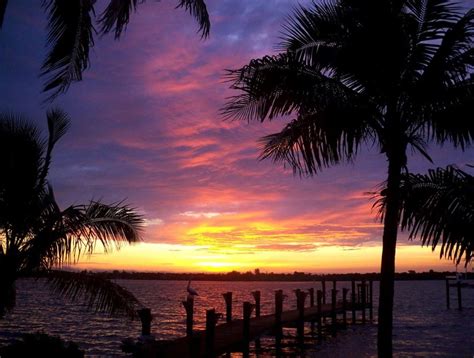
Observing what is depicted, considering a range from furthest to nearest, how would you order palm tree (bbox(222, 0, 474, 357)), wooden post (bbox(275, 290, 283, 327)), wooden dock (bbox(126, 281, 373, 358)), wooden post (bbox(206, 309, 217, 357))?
1. wooden post (bbox(275, 290, 283, 327))
2. wooden post (bbox(206, 309, 217, 357))
3. wooden dock (bbox(126, 281, 373, 358))
4. palm tree (bbox(222, 0, 474, 357))

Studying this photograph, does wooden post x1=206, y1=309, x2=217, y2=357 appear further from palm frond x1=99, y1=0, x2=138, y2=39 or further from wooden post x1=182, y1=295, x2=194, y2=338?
palm frond x1=99, y1=0, x2=138, y2=39

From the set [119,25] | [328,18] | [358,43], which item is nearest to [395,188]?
[358,43]

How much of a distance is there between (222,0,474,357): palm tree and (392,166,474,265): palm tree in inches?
54.3

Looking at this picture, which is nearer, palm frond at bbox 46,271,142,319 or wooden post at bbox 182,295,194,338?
palm frond at bbox 46,271,142,319

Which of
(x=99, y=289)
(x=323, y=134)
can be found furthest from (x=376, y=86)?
(x=99, y=289)

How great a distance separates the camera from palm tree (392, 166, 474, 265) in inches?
247

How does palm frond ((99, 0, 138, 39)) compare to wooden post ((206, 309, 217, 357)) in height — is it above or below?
above

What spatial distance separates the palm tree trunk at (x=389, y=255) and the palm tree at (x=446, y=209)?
44.7 inches

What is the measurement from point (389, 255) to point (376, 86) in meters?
3.08

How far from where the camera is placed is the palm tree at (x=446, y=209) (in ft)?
20.6

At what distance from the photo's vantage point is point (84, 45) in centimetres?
850

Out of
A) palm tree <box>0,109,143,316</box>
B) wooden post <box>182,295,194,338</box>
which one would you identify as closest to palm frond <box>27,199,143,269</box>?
palm tree <box>0,109,143,316</box>

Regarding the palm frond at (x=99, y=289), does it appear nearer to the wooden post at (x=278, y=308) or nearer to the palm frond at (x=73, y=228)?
the palm frond at (x=73, y=228)

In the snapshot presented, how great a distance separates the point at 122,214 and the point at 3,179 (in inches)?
101
